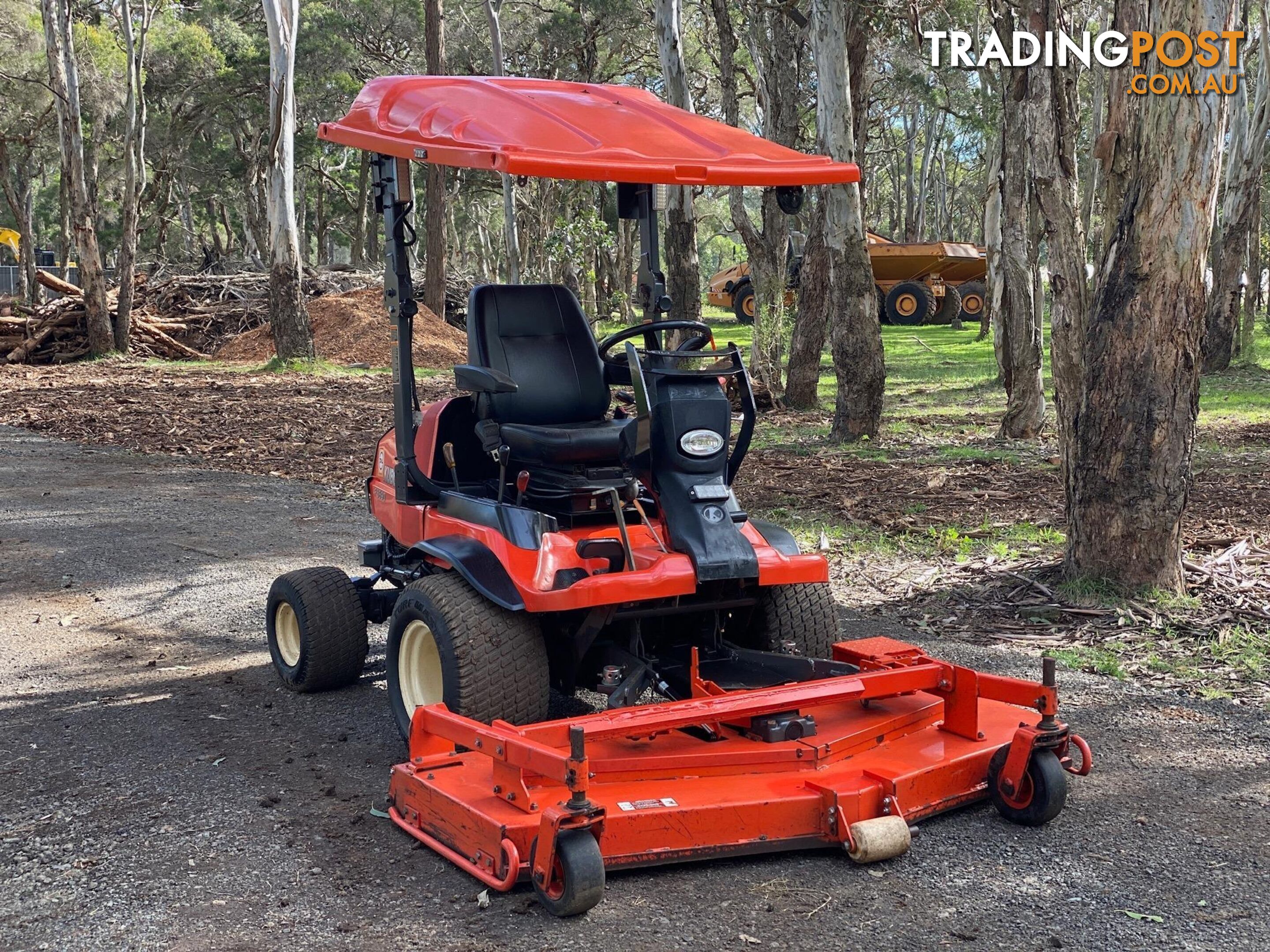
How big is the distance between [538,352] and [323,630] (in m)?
1.53

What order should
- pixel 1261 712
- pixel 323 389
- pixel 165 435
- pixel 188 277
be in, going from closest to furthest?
pixel 1261 712 < pixel 165 435 < pixel 323 389 < pixel 188 277

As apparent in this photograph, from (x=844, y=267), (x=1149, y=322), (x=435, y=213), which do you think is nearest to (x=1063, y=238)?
(x=1149, y=322)

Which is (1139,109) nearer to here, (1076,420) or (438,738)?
(1076,420)

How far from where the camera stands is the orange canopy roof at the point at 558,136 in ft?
15.5

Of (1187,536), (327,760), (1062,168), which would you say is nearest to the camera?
(327,760)

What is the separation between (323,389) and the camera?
1972 cm

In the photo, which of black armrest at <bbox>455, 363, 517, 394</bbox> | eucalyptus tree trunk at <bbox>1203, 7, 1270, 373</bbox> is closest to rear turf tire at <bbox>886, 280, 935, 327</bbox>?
eucalyptus tree trunk at <bbox>1203, 7, 1270, 373</bbox>

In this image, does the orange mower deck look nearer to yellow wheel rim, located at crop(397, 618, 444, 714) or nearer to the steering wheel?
yellow wheel rim, located at crop(397, 618, 444, 714)

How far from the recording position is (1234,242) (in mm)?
20891

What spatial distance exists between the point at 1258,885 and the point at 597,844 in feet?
6.52

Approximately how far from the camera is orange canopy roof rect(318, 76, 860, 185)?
471 cm

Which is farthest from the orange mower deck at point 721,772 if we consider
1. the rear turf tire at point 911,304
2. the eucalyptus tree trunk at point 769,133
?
the rear turf tire at point 911,304

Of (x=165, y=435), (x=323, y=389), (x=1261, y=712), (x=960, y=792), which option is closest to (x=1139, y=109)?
(x=1261, y=712)

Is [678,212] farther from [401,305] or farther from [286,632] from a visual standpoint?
[401,305]
